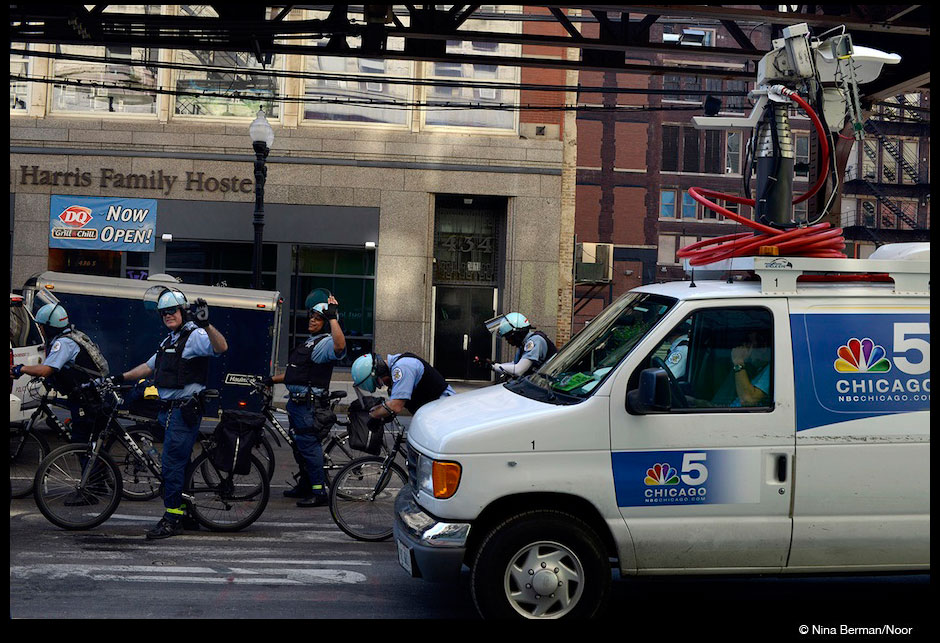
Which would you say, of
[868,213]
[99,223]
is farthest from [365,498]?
[868,213]

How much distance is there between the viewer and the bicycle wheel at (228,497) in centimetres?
811

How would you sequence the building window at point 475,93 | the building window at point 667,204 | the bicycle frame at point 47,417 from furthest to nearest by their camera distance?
the building window at point 667,204, the building window at point 475,93, the bicycle frame at point 47,417

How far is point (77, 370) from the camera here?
9.49m

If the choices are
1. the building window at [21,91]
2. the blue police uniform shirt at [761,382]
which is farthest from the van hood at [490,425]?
the building window at [21,91]

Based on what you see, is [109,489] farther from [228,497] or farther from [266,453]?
[266,453]

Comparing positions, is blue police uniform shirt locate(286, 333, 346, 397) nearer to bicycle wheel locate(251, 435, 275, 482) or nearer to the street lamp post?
bicycle wheel locate(251, 435, 275, 482)

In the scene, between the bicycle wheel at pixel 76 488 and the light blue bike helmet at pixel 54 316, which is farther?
the light blue bike helmet at pixel 54 316

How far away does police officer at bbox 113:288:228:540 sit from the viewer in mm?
7848

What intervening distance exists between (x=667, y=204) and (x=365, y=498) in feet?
161

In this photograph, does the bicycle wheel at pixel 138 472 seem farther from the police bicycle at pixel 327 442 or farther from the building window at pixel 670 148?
the building window at pixel 670 148

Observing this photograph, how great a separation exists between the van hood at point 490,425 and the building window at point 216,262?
17398mm

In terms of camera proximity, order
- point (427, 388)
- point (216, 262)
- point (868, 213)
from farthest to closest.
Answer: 1. point (868, 213)
2. point (216, 262)
3. point (427, 388)

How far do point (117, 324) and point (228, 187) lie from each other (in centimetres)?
1006

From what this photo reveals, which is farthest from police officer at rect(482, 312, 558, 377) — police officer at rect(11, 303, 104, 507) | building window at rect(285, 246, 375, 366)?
building window at rect(285, 246, 375, 366)
